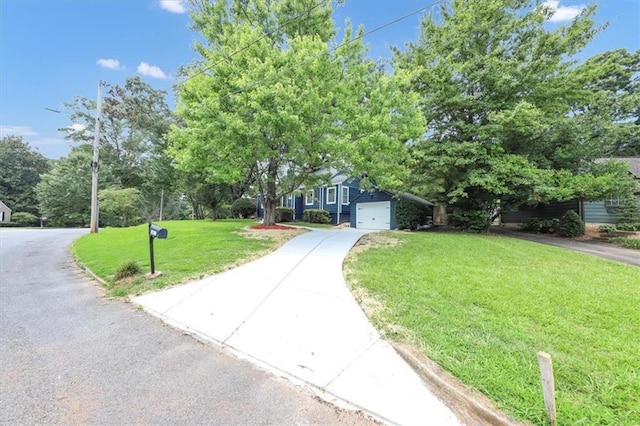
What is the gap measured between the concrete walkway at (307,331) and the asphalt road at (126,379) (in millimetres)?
221

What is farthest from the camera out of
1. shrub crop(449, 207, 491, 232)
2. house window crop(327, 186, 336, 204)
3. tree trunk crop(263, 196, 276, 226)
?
house window crop(327, 186, 336, 204)

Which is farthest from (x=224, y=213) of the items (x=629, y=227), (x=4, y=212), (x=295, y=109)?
(x=4, y=212)

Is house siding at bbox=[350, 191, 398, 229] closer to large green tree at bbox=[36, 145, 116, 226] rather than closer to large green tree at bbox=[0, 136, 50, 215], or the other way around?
large green tree at bbox=[36, 145, 116, 226]

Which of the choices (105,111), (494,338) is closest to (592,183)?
(494,338)

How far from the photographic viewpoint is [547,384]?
6.93ft

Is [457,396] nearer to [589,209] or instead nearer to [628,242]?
[628,242]

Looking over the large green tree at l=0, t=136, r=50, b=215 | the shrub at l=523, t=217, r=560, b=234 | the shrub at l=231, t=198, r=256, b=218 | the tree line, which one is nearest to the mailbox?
the tree line

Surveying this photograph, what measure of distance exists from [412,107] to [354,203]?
30.8 feet

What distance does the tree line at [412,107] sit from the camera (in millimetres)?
9594

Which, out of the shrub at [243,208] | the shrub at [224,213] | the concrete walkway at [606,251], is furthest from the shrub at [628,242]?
the shrub at [224,213]

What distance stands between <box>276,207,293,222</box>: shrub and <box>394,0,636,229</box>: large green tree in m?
12.0

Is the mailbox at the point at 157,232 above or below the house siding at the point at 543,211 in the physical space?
below

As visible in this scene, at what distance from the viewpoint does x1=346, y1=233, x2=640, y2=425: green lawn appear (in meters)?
2.35

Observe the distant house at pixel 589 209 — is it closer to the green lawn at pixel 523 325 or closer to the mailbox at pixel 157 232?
the green lawn at pixel 523 325
